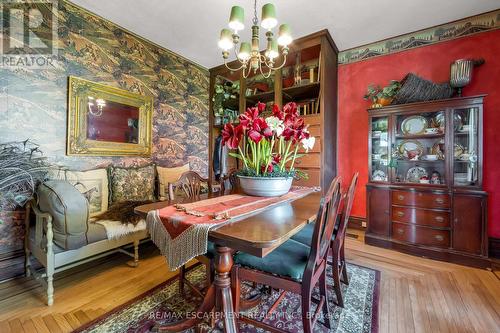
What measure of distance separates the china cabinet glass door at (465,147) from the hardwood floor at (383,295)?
0.93 metres

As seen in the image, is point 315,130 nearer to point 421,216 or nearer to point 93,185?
point 421,216

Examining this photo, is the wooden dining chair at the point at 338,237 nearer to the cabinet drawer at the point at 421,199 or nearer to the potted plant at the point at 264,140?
the potted plant at the point at 264,140

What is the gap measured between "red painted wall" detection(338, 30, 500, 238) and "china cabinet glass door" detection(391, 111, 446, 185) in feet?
1.55

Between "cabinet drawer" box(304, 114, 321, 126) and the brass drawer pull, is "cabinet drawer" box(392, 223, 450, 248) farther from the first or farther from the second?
"cabinet drawer" box(304, 114, 321, 126)

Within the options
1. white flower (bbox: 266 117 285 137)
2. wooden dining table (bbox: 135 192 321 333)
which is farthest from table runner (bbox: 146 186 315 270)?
white flower (bbox: 266 117 285 137)

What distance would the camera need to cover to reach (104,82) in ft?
8.66

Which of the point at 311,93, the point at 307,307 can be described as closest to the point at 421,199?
the point at 311,93

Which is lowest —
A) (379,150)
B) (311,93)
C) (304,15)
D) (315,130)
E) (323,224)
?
(323,224)

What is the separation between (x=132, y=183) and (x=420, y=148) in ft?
11.5

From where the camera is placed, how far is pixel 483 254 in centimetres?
221

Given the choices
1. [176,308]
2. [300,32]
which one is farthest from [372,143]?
[176,308]

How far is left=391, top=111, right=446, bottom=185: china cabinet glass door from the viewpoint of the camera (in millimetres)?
2514

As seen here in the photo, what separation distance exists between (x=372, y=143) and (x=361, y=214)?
3.55 ft

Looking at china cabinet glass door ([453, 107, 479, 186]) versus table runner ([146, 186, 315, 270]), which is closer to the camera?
table runner ([146, 186, 315, 270])
